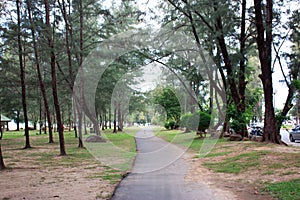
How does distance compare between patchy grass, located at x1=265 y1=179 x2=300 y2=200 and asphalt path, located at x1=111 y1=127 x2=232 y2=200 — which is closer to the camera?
patchy grass, located at x1=265 y1=179 x2=300 y2=200

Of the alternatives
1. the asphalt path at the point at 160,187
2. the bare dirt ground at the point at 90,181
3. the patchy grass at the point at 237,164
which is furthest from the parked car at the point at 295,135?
the asphalt path at the point at 160,187

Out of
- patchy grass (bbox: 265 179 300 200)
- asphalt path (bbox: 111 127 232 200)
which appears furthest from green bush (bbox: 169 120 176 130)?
patchy grass (bbox: 265 179 300 200)

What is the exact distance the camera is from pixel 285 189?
6.81 meters

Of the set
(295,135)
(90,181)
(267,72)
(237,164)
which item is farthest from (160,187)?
(295,135)

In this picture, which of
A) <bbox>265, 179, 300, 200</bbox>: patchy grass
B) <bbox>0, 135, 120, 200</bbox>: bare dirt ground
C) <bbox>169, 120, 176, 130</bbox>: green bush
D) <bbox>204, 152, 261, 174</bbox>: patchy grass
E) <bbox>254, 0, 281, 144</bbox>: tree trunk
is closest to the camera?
<bbox>265, 179, 300, 200</bbox>: patchy grass

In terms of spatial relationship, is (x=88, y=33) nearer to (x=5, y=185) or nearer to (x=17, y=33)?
(x=17, y=33)

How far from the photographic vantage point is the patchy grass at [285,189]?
6.26 m

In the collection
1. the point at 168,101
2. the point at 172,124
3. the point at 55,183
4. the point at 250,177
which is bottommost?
the point at 250,177

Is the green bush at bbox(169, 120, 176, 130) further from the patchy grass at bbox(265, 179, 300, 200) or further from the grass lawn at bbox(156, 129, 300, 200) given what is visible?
the patchy grass at bbox(265, 179, 300, 200)

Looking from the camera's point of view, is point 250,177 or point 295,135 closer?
point 250,177

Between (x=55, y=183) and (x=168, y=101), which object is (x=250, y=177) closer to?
(x=55, y=183)

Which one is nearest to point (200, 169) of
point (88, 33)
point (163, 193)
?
point (163, 193)

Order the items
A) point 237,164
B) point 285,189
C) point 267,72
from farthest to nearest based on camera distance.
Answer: point 267,72
point 237,164
point 285,189

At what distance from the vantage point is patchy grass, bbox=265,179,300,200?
626cm
